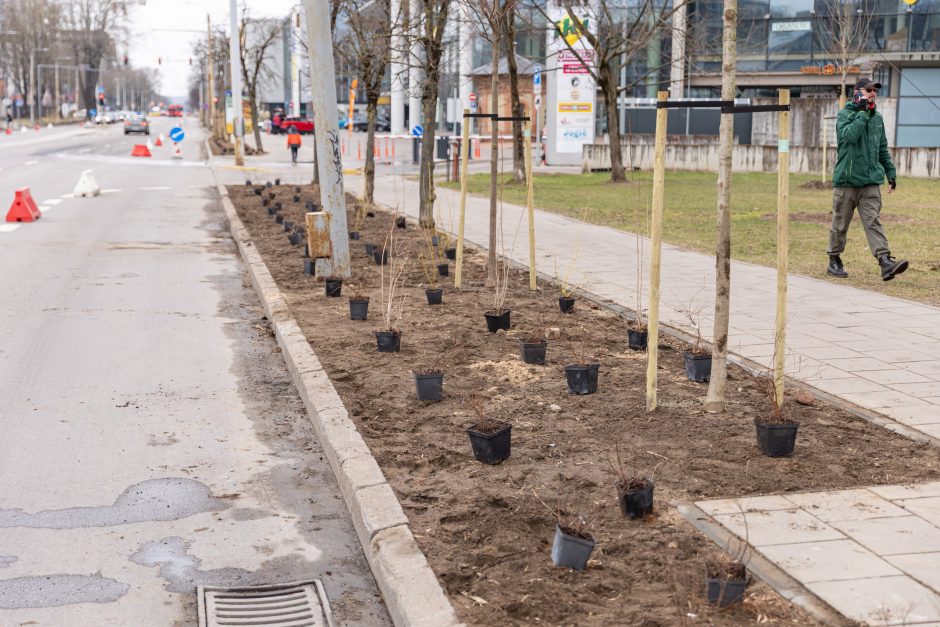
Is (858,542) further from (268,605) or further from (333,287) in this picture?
(333,287)

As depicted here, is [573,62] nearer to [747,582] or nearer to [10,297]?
[10,297]

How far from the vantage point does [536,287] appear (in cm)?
1116

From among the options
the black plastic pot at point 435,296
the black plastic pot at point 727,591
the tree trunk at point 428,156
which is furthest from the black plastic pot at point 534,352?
the tree trunk at point 428,156

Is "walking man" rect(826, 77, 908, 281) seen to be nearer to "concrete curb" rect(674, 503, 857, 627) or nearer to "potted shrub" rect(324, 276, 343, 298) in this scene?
"potted shrub" rect(324, 276, 343, 298)

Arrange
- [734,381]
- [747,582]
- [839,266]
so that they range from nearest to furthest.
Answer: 1. [747,582]
2. [734,381]
3. [839,266]

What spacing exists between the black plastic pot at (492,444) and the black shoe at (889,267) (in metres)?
6.85

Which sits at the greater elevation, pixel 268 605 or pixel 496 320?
pixel 496 320

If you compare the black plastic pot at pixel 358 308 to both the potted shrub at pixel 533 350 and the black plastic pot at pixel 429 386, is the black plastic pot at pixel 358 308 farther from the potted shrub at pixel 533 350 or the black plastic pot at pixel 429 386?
the black plastic pot at pixel 429 386

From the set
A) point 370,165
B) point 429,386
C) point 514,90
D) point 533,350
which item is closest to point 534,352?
point 533,350

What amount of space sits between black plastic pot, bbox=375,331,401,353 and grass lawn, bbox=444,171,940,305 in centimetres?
304

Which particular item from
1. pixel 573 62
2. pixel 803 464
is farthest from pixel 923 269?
pixel 573 62

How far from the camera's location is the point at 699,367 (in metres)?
7.12

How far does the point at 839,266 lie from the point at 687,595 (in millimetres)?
8885

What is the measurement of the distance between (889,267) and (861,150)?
1274mm
